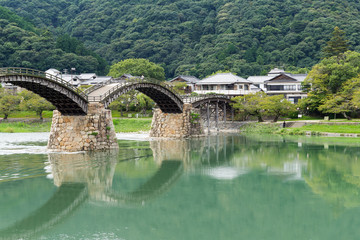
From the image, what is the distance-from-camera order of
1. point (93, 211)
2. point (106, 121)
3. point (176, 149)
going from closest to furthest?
point (93, 211) < point (106, 121) < point (176, 149)

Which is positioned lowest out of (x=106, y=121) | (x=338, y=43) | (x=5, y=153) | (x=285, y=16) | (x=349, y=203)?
(x=349, y=203)

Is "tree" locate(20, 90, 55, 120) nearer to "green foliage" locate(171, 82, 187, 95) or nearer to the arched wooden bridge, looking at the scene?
"green foliage" locate(171, 82, 187, 95)

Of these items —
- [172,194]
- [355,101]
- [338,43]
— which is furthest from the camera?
[338,43]

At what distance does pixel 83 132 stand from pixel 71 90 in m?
3.54

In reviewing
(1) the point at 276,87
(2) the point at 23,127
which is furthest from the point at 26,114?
(1) the point at 276,87

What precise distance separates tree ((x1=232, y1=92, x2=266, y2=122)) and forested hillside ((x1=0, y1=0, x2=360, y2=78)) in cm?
3818

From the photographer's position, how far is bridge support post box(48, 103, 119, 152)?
3303cm

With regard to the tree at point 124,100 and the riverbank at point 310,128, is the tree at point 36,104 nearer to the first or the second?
the tree at point 124,100

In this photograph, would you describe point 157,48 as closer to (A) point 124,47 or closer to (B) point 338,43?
(A) point 124,47

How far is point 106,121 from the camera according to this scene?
1342 inches

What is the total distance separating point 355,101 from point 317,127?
5.10m

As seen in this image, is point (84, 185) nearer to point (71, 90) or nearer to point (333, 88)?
point (71, 90)

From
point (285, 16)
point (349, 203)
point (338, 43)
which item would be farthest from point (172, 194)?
point (285, 16)

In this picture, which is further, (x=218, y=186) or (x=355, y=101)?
(x=355, y=101)
